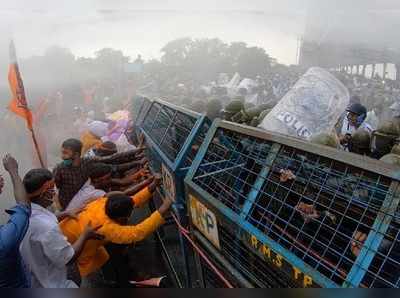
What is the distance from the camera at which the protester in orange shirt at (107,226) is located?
327cm

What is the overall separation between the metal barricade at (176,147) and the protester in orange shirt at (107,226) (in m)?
0.33

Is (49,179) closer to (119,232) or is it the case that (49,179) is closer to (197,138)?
(119,232)

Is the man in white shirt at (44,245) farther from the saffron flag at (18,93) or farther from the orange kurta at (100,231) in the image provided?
the saffron flag at (18,93)

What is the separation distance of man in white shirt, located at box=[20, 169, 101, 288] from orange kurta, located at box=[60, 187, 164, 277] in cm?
29

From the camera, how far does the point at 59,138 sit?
405 inches

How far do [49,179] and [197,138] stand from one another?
1.40 meters

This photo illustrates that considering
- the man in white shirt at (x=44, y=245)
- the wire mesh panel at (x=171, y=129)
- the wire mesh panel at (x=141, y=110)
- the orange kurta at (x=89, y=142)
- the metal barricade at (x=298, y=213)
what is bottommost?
the wire mesh panel at (x=141, y=110)

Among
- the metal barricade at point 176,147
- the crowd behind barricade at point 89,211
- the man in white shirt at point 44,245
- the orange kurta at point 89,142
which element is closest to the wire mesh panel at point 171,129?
the metal barricade at point 176,147

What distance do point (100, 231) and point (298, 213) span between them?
4.95 feet

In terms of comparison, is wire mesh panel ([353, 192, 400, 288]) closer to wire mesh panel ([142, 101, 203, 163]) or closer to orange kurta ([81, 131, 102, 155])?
wire mesh panel ([142, 101, 203, 163])

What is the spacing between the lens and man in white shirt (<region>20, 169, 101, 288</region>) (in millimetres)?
2740

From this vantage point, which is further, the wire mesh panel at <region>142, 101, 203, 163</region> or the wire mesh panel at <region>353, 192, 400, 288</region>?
the wire mesh panel at <region>142, 101, 203, 163</region>

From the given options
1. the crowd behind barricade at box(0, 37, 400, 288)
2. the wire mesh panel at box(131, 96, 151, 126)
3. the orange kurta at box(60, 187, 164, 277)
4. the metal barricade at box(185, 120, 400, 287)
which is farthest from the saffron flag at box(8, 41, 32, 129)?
the wire mesh panel at box(131, 96, 151, 126)

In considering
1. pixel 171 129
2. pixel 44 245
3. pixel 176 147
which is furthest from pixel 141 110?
pixel 44 245
